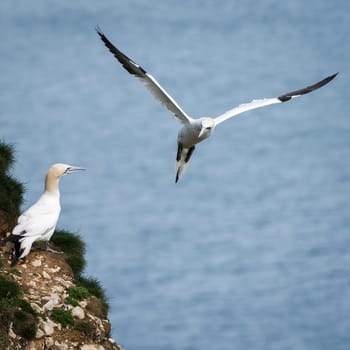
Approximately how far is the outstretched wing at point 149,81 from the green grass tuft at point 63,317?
502 centimetres

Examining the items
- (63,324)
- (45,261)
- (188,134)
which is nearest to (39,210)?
(45,261)

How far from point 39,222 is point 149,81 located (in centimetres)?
442

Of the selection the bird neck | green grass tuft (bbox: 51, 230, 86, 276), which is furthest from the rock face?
the bird neck

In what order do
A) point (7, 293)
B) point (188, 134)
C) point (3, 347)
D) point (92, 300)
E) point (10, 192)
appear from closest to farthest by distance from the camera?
1. point (3, 347)
2. point (7, 293)
3. point (92, 300)
4. point (10, 192)
5. point (188, 134)

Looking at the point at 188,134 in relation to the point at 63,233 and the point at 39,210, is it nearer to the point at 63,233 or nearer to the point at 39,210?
the point at 63,233

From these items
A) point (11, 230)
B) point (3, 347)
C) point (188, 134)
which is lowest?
point (3, 347)

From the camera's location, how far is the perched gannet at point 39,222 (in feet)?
43.2

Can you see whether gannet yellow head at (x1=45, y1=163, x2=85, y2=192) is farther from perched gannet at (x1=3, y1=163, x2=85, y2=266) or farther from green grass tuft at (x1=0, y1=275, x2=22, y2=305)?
green grass tuft at (x1=0, y1=275, x2=22, y2=305)

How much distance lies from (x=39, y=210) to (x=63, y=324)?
1.60 m

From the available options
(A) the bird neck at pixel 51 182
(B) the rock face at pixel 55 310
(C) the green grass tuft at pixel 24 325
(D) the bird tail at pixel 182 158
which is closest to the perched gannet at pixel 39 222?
(A) the bird neck at pixel 51 182

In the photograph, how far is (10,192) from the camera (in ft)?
47.6

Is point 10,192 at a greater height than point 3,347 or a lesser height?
greater

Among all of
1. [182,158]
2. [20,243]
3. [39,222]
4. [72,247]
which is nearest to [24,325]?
[20,243]

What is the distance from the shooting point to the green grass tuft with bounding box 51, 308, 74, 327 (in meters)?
12.6
